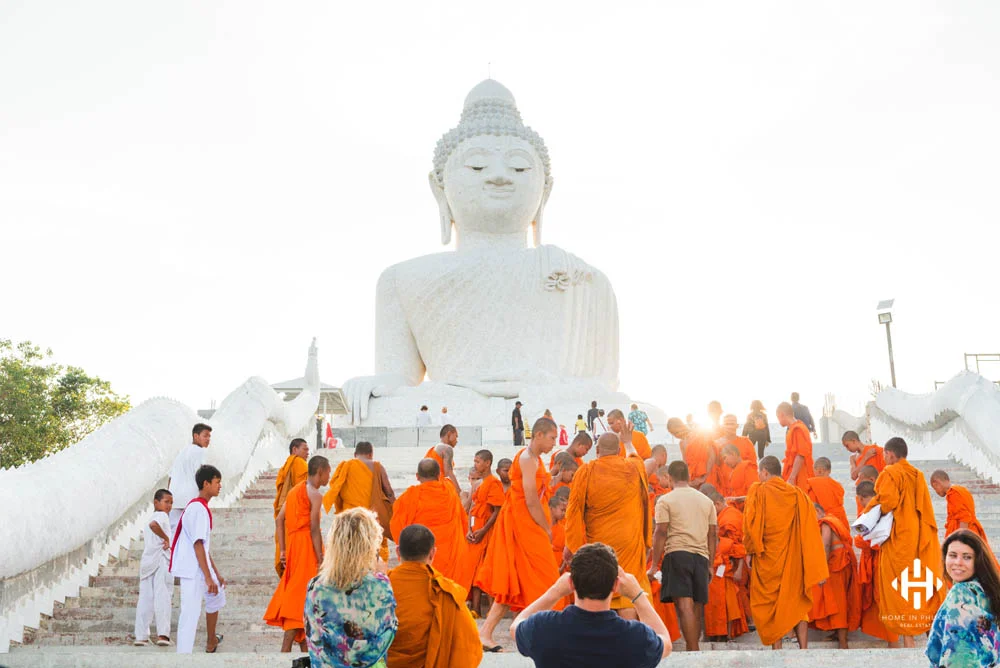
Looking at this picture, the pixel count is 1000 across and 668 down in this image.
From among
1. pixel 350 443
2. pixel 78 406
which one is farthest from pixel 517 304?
pixel 78 406

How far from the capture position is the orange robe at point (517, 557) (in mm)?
6742

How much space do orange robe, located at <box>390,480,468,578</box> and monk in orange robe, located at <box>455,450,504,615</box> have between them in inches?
4.4

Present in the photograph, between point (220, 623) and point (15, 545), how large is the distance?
1309mm

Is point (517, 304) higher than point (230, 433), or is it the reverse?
point (517, 304)

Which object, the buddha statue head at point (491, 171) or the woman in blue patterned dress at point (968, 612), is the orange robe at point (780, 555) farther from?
the buddha statue head at point (491, 171)

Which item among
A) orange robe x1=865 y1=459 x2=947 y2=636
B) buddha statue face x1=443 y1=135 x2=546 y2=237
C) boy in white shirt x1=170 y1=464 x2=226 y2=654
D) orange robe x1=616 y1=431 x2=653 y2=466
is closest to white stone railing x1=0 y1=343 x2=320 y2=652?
boy in white shirt x1=170 y1=464 x2=226 y2=654

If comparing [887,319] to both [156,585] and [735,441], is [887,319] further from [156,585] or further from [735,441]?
[156,585]

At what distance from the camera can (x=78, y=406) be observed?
891 inches

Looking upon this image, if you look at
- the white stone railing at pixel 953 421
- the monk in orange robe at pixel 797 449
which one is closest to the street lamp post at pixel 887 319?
the white stone railing at pixel 953 421

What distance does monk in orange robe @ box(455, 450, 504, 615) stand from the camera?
7.29 metres

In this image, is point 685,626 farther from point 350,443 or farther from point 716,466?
point 350,443

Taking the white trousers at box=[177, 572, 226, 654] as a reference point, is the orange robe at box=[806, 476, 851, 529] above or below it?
above

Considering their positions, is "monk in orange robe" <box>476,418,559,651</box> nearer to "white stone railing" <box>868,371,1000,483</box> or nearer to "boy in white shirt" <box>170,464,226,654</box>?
"boy in white shirt" <box>170,464,226,654</box>

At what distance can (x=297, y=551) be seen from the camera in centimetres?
653
